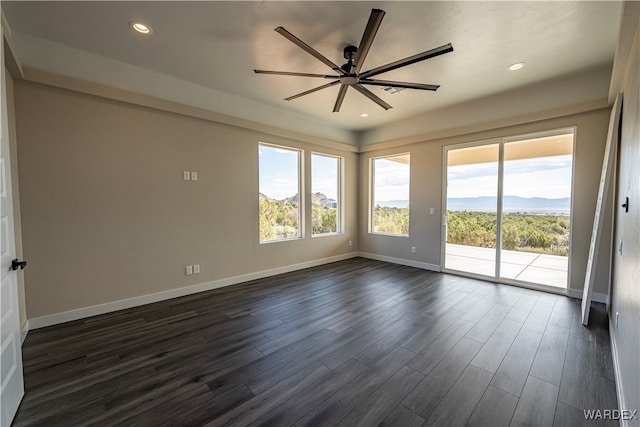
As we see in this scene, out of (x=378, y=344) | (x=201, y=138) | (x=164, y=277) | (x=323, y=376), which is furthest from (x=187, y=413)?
(x=201, y=138)

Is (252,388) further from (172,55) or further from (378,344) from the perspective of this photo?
(172,55)

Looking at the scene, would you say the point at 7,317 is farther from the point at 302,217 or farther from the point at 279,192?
the point at 302,217

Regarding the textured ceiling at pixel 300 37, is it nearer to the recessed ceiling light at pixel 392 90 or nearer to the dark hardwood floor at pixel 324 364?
the recessed ceiling light at pixel 392 90

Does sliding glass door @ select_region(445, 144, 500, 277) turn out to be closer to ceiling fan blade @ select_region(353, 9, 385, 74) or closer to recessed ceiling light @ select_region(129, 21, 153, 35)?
ceiling fan blade @ select_region(353, 9, 385, 74)

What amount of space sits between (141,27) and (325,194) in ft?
13.4

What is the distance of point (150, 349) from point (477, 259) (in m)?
5.23

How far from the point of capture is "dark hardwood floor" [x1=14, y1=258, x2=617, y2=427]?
1.71 metres

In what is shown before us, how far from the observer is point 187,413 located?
170 centimetres

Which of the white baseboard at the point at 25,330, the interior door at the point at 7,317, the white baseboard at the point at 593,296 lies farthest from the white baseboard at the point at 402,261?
the white baseboard at the point at 25,330

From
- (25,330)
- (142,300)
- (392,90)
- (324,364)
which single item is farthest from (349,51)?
(25,330)

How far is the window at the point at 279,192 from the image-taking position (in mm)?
4809

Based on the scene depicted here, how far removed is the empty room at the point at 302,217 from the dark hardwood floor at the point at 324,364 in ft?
0.07

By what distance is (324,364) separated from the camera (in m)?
2.21

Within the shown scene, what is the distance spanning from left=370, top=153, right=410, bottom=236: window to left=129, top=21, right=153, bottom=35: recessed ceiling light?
471 cm
